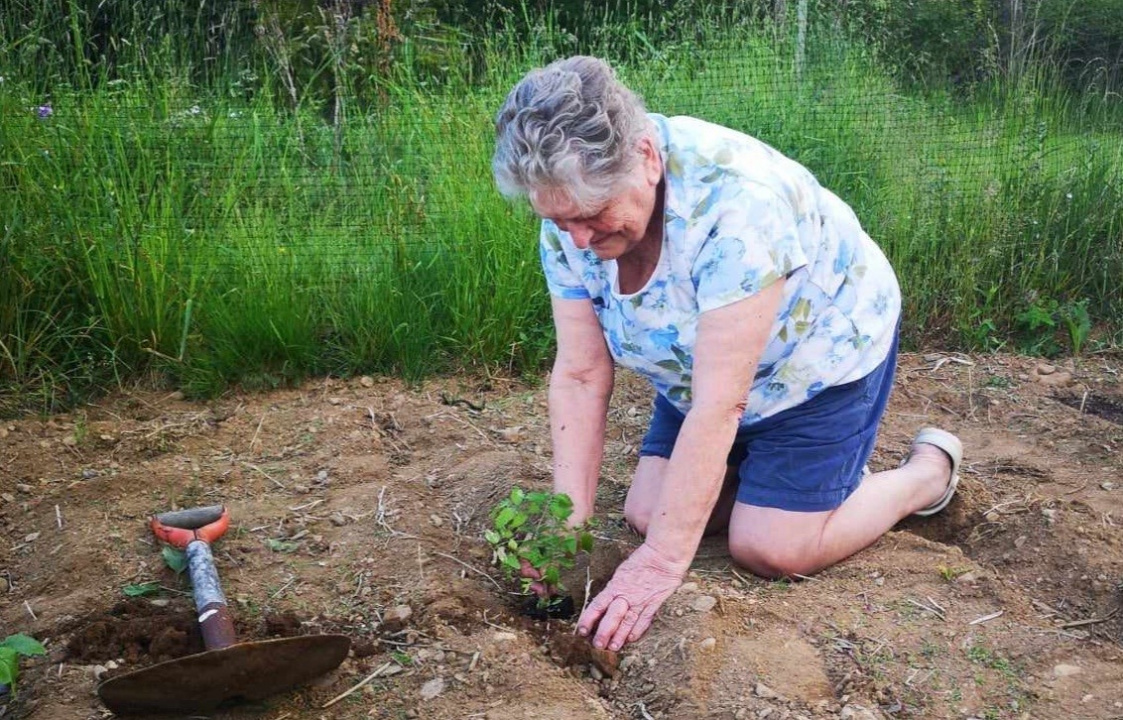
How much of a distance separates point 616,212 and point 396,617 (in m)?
1.16

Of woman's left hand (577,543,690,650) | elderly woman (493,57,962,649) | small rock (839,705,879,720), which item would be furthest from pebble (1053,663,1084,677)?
woman's left hand (577,543,690,650)

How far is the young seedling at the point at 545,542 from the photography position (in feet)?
8.91

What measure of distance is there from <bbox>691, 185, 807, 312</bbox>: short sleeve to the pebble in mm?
1123

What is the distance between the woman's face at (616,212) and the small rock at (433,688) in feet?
3.42

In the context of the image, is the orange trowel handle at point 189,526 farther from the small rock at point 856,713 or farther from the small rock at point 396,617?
the small rock at point 856,713

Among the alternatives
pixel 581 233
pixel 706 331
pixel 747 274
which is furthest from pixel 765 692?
pixel 581 233

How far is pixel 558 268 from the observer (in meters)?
2.80

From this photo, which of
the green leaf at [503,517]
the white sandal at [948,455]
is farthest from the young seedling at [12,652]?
the white sandal at [948,455]

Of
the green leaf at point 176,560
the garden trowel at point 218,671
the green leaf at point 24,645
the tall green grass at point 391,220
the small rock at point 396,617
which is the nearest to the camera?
the garden trowel at point 218,671

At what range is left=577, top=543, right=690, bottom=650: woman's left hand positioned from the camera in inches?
104

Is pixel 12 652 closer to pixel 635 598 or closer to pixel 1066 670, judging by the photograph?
pixel 635 598

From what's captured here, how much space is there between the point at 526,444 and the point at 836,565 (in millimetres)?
1207

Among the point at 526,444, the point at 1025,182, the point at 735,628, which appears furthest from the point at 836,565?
the point at 1025,182

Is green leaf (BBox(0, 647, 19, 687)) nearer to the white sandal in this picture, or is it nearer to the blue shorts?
the blue shorts
